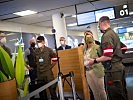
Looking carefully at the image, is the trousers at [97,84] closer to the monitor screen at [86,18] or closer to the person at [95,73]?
the person at [95,73]

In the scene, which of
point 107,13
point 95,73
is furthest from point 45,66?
point 107,13

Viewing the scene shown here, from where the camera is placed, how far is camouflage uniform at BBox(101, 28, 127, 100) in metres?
2.67

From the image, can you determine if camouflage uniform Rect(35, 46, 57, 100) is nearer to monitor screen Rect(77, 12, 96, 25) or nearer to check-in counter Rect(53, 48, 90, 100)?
check-in counter Rect(53, 48, 90, 100)

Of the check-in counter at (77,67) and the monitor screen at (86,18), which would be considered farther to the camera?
the monitor screen at (86,18)

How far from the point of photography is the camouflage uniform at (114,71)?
267cm

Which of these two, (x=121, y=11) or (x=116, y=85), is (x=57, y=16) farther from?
(x=116, y=85)

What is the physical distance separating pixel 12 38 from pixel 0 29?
885 millimetres

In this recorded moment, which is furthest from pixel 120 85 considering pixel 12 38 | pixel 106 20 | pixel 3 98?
pixel 12 38

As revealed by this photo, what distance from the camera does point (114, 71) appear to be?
2.72 metres

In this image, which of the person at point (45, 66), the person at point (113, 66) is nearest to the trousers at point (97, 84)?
the person at point (45, 66)

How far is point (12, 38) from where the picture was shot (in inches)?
330

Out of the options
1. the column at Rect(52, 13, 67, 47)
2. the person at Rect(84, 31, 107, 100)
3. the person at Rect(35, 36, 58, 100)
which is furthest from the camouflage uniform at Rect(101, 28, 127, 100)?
the column at Rect(52, 13, 67, 47)

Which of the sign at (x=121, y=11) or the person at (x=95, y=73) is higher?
the sign at (x=121, y=11)

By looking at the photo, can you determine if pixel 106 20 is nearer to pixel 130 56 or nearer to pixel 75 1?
pixel 75 1
